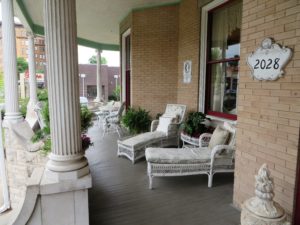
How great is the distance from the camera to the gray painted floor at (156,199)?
2543mm

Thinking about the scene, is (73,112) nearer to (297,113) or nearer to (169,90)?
(297,113)

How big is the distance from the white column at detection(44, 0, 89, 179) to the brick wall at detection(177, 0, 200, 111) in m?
3.67

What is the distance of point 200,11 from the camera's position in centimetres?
499

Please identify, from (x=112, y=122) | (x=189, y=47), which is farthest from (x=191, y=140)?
(x=112, y=122)

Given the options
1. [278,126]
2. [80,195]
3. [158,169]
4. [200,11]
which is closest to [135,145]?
[158,169]

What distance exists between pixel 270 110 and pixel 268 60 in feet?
1.56

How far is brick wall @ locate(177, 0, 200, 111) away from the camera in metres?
5.20

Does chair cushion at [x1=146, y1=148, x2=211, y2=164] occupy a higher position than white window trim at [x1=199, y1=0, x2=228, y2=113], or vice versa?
white window trim at [x1=199, y1=0, x2=228, y2=113]

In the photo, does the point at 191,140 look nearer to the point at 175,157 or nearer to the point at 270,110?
the point at 175,157

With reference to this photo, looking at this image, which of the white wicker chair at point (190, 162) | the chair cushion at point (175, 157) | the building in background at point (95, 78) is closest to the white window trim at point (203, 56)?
the white wicker chair at point (190, 162)

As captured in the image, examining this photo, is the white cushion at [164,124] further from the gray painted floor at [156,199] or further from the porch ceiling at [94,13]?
the porch ceiling at [94,13]

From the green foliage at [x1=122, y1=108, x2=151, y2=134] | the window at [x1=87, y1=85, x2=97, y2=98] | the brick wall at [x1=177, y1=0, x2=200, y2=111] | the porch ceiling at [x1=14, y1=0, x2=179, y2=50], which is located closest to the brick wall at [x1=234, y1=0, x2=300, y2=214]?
the brick wall at [x1=177, y1=0, x2=200, y2=111]

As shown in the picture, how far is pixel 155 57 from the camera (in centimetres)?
629

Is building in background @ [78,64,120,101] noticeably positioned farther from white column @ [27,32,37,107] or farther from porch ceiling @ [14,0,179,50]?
white column @ [27,32,37,107]
